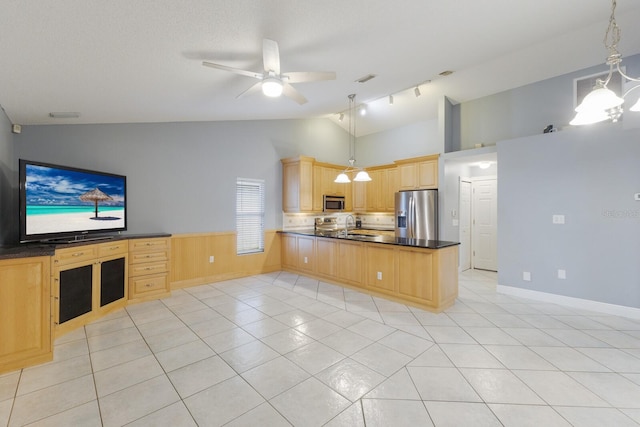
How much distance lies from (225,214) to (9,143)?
2925mm

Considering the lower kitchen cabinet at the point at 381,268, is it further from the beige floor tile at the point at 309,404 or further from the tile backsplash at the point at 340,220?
the tile backsplash at the point at 340,220

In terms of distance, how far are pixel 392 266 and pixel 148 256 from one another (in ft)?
12.0

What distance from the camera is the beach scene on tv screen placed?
2957mm

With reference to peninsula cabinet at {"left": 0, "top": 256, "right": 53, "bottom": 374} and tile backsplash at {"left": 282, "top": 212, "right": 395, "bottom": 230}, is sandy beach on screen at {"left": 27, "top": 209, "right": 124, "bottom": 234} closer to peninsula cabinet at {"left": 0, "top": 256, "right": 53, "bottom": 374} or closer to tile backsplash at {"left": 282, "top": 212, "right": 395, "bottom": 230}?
peninsula cabinet at {"left": 0, "top": 256, "right": 53, "bottom": 374}

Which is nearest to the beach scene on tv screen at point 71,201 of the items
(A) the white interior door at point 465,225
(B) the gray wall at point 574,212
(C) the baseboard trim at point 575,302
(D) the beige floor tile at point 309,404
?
(D) the beige floor tile at point 309,404

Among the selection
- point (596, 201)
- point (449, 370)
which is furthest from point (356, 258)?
point (596, 201)

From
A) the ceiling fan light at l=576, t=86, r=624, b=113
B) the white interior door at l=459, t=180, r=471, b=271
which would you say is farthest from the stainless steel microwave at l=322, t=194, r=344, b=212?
the ceiling fan light at l=576, t=86, r=624, b=113

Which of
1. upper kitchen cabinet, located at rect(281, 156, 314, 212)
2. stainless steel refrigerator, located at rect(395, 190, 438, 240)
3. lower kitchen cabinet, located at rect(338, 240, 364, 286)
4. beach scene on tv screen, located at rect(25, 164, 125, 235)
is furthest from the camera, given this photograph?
upper kitchen cabinet, located at rect(281, 156, 314, 212)

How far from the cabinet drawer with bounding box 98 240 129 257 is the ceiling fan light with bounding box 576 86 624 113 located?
495cm

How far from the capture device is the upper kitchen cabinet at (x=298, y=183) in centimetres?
580

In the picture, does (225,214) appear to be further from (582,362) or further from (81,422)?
(582,362)

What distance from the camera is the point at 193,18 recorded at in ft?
6.72

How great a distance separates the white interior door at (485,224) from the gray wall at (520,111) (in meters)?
1.34

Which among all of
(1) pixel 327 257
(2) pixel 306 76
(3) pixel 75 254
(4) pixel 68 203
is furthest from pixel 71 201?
(1) pixel 327 257
